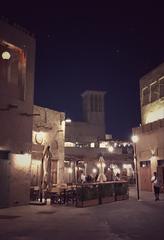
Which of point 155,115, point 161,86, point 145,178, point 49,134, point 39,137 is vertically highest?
point 161,86

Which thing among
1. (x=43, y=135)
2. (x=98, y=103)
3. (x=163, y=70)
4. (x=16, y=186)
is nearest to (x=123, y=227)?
(x=16, y=186)

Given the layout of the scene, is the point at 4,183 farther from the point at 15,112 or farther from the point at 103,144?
the point at 103,144

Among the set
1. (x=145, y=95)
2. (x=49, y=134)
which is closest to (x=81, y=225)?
(x=49, y=134)

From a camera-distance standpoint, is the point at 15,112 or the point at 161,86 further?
the point at 161,86

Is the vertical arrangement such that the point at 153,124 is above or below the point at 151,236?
above

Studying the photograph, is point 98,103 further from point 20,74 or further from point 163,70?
point 20,74

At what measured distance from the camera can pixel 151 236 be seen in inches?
355

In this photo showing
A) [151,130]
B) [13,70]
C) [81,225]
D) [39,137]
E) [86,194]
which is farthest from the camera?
[151,130]

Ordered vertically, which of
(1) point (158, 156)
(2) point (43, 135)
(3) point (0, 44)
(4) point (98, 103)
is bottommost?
(1) point (158, 156)

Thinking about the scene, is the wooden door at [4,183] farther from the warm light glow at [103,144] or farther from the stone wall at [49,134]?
the warm light glow at [103,144]

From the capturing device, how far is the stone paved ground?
9.10 m

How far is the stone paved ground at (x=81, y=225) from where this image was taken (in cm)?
910

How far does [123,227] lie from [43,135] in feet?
52.0

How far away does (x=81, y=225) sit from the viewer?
432 inches
